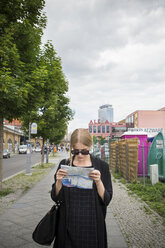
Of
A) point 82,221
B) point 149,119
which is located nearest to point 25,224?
point 82,221

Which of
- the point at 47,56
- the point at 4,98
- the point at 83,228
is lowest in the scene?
the point at 83,228

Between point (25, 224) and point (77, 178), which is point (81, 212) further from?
point (25, 224)

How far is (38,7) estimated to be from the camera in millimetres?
7094

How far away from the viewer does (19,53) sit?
681 cm

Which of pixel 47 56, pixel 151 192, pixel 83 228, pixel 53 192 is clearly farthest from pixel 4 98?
pixel 151 192

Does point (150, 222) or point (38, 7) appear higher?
point (38, 7)

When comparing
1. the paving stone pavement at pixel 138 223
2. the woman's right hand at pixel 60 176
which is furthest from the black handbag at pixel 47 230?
the paving stone pavement at pixel 138 223

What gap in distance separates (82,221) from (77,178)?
0.43m

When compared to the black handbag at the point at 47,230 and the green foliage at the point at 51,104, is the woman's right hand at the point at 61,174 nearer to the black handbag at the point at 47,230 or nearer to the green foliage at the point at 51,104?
the black handbag at the point at 47,230

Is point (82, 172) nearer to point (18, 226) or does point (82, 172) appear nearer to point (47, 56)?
point (18, 226)

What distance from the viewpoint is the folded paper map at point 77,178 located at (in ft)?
5.89

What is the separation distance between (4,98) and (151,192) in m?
5.30

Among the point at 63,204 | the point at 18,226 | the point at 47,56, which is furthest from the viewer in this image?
the point at 47,56

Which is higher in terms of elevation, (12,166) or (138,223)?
(138,223)
